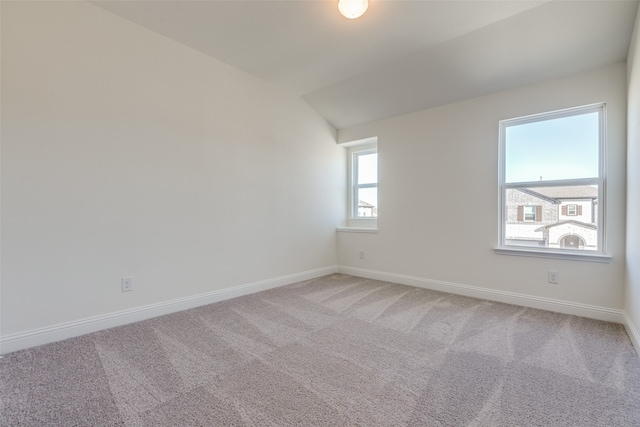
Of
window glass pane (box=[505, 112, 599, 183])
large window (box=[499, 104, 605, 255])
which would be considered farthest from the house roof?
window glass pane (box=[505, 112, 599, 183])

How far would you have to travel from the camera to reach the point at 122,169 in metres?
2.42

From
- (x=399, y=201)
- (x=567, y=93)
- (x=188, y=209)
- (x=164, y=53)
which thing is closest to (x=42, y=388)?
(x=188, y=209)

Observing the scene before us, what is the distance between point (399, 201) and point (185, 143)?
266 centimetres

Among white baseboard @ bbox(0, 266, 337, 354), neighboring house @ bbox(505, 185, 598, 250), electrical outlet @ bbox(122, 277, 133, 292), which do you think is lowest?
white baseboard @ bbox(0, 266, 337, 354)

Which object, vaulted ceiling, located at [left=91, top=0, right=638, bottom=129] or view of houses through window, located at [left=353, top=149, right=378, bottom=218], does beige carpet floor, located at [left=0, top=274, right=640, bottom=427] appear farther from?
vaulted ceiling, located at [left=91, top=0, right=638, bottom=129]

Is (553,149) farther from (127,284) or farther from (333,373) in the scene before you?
(127,284)

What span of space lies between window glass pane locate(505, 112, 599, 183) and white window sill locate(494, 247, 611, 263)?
719 mm

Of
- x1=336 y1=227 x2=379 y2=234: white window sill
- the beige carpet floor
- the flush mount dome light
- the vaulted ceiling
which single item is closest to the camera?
the beige carpet floor

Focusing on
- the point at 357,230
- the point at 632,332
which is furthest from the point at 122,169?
the point at 632,332

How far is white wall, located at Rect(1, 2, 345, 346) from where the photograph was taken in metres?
1.99

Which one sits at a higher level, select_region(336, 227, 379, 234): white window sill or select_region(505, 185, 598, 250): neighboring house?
select_region(505, 185, 598, 250): neighboring house

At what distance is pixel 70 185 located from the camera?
7.11 ft

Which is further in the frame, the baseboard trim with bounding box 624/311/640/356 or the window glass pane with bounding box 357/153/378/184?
the window glass pane with bounding box 357/153/378/184

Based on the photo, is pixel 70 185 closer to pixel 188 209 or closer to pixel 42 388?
pixel 188 209
